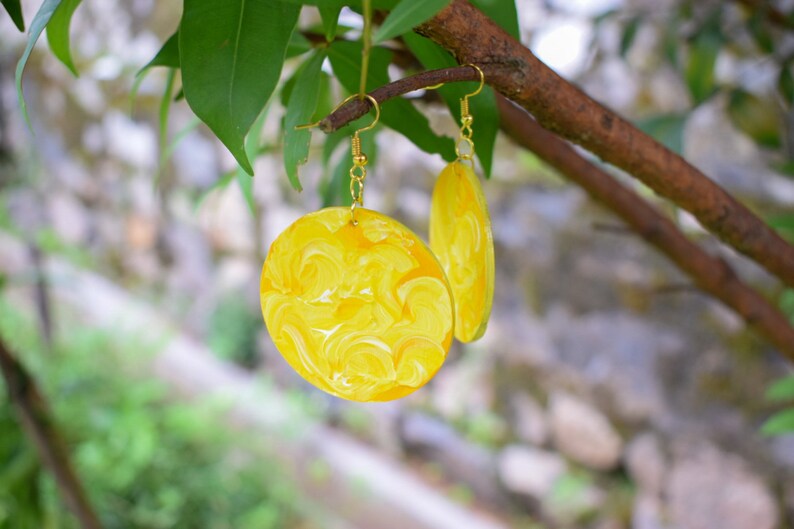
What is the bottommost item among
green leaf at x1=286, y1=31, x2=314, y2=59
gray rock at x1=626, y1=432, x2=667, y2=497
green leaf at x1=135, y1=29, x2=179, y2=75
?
green leaf at x1=135, y1=29, x2=179, y2=75

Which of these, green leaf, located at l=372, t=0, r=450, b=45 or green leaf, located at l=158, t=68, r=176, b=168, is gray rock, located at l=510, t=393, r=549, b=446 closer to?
green leaf, located at l=158, t=68, r=176, b=168

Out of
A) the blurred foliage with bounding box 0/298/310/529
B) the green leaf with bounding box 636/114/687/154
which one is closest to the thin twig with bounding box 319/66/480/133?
the green leaf with bounding box 636/114/687/154

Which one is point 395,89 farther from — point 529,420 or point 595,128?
point 529,420

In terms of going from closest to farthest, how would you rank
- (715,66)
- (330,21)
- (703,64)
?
(330,21)
(703,64)
(715,66)

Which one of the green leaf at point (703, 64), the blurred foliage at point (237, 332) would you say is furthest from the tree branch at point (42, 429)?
the blurred foliage at point (237, 332)

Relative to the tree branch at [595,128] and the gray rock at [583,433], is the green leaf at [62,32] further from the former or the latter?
the gray rock at [583,433]

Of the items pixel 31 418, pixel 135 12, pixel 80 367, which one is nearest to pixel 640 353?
pixel 31 418

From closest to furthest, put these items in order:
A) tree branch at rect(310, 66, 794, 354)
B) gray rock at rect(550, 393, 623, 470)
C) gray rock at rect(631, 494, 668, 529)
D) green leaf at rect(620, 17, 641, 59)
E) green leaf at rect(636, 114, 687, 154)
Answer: tree branch at rect(310, 66, 794, 354)
green leaf at rect(636, 114, 687, 154)
green leaf at rect(620, 17, 641, 59)
gray rock at rect(631, 494, 668, 529)
gray rock at rect(550, 393, 623, 470)

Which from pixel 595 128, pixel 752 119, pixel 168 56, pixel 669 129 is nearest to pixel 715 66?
pixel 752 119

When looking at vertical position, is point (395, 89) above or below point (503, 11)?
below
